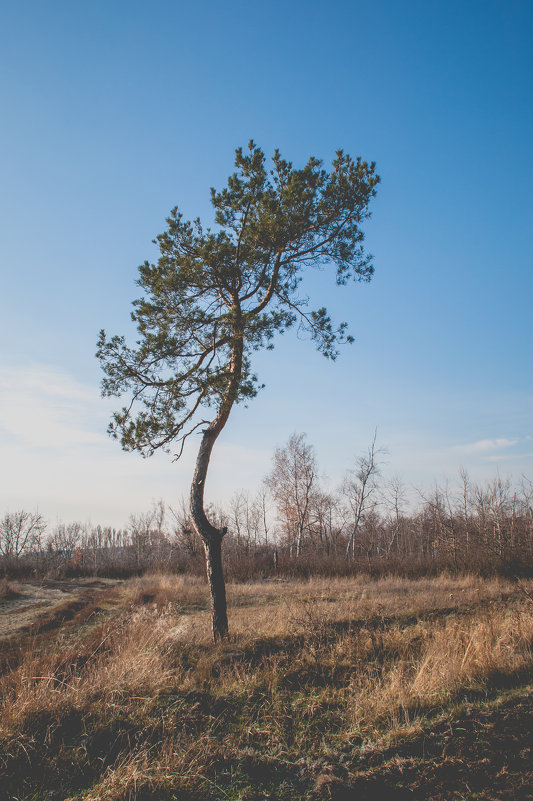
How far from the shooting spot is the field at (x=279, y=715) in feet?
11.1

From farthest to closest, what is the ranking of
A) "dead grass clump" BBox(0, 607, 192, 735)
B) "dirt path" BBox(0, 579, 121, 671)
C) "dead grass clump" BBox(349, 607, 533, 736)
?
"dirt path" BBox(0, 579, 121, 671), "dead grass clump" BBox(349, 607, 533, 736), "dead grass clump" BBox(0, 607, 192, 735)

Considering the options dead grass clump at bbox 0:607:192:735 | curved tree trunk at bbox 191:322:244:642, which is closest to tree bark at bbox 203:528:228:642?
curved tree trunk at bbox 191:322:244:642

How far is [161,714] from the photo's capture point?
464cm

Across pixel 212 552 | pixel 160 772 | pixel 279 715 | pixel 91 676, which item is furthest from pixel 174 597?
pixel 160 772

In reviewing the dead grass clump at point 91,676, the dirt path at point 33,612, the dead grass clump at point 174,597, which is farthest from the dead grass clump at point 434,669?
the dead grass clump at point 174,597

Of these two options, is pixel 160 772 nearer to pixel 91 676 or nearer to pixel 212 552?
pixel 91 676

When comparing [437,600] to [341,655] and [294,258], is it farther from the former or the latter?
[294,258]

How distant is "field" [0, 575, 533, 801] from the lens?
133 inches

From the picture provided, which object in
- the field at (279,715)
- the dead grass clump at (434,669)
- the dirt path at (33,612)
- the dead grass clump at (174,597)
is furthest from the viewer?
the dead grass clump at (174,597)

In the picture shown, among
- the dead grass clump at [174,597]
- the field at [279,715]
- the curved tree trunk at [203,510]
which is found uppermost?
the curved tree trunk at [203,510]

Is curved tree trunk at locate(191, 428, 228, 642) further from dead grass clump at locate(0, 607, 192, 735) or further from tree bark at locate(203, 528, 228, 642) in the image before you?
dead grass clump at locate(0, 607, 192, 735)

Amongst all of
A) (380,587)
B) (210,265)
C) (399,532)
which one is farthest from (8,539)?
(210,265)

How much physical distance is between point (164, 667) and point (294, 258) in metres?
8.84

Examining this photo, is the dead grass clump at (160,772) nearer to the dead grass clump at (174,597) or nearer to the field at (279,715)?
the field at (279,715)
